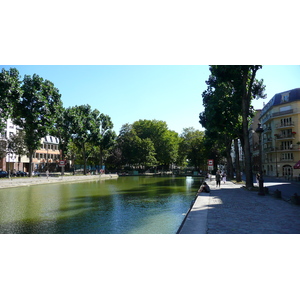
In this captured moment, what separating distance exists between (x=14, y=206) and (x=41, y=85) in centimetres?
3015

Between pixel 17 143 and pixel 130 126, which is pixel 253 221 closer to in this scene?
pixel 17 143

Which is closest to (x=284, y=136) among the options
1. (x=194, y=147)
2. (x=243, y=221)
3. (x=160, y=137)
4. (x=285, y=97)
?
(x=285, y=97)

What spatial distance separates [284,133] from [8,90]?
50378 mm

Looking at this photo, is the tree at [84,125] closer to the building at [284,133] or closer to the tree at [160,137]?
the tree at [160,137]

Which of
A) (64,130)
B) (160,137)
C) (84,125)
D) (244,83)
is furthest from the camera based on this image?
(160,137)

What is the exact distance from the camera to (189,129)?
102 m

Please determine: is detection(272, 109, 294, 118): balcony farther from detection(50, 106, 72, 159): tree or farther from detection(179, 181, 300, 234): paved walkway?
detection(179, 181, 300, 234): paved walkway

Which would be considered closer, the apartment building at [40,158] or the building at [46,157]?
the apartment building at [40,158]

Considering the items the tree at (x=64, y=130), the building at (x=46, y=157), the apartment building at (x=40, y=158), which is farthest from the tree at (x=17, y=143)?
the building at (x=46, y=157)

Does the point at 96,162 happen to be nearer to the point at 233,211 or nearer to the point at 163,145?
the point at 163,145

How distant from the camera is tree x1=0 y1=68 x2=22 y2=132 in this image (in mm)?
36366

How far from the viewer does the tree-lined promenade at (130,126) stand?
92.5 feet

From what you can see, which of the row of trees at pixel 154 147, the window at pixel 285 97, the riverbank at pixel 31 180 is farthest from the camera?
the row of trees at pixel 154 147

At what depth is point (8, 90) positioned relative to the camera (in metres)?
37.4
